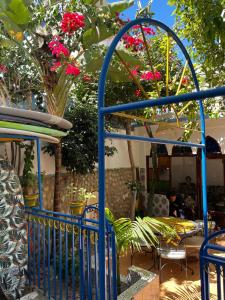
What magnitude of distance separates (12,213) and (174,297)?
298cm

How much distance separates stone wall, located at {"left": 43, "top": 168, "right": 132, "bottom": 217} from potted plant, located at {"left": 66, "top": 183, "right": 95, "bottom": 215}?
0.16m

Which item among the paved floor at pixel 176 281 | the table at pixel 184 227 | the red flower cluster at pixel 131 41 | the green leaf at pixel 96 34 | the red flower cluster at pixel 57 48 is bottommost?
the paved floor at pixel 176 281

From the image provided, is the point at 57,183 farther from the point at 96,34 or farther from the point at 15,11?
the point at 15,11

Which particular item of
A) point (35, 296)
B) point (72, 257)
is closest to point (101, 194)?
point (72, 257)

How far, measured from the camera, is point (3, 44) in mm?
6086

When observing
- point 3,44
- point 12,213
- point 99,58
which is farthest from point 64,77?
point 12,213

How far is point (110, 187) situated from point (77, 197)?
2.14m

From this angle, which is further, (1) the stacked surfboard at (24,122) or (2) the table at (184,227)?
(2) the table at (184,227)

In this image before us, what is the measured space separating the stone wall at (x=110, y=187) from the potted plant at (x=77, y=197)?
0.52 ft

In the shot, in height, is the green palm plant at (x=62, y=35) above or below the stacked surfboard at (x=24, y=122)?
above

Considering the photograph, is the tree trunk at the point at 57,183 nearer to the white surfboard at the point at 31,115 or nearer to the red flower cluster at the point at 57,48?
the red flower cluster at the point at 57,48

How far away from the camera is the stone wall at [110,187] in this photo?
7.26 metres

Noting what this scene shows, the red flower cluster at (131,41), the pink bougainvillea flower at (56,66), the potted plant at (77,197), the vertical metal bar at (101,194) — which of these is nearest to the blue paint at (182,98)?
the vertical metal bar at (101,194)

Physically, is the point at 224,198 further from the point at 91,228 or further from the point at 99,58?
the point at 91,228
